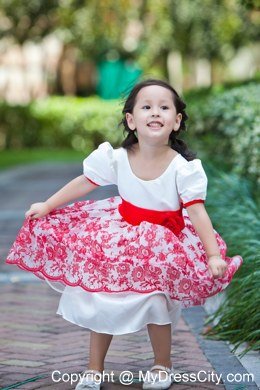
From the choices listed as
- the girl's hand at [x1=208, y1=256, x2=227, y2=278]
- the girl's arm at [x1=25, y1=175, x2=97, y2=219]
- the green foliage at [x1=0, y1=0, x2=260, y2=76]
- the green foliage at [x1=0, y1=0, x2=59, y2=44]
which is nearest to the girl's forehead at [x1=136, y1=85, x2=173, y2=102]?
the girl's arm at [x1=25, y1=175, x2=97, y2=219]

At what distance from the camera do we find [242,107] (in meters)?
9.20

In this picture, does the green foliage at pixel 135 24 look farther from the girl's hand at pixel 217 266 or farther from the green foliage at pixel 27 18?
the girl's hand at pixel 217 266

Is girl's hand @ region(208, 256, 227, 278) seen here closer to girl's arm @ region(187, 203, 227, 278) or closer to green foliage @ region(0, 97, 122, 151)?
girl's arm @ region(187, 203, 227, 278)

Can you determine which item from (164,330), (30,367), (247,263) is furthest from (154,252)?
(247,263)

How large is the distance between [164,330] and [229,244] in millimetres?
2294

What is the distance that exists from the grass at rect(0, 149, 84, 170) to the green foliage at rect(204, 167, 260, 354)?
12250 mm

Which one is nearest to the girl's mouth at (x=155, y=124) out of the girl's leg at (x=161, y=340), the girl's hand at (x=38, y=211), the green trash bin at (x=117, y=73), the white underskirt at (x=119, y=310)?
the girl's hand at (x=38, y=211)

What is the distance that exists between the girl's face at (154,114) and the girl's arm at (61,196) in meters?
0.34

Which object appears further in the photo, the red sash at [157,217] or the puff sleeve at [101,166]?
the puff sleeve at [101,166]

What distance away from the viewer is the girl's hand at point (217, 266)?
4.48 m

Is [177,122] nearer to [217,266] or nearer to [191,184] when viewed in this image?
[191,184]

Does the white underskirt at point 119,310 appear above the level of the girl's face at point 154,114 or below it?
below

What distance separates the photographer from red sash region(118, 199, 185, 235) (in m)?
4.73

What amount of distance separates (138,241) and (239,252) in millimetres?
2072
